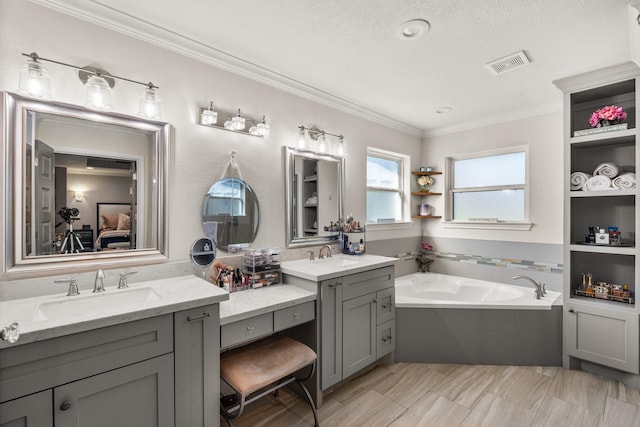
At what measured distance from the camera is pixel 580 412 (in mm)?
2021

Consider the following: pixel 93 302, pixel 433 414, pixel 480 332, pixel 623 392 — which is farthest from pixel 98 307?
pixel 623 392

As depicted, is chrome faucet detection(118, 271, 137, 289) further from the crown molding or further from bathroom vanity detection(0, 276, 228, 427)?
the crown molding

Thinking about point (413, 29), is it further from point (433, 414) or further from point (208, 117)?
point (433, 414)

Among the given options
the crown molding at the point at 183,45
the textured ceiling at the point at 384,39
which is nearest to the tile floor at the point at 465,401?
the textured ceiling at the point at 384,39

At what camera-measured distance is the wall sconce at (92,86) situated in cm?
145

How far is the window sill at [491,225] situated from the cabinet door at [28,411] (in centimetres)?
389

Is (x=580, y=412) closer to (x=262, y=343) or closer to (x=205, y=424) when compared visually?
(x=262, y=343)

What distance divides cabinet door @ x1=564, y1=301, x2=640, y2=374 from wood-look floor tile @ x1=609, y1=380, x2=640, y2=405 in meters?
0.13

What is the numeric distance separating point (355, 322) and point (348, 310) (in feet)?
0.45

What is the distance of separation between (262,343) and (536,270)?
9.75 feet

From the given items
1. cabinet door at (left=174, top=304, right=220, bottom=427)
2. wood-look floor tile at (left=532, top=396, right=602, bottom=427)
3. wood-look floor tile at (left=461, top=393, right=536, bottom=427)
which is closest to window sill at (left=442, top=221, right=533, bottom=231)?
wood-look floor tile at (left=532, top=396, right=602, bottom=427)

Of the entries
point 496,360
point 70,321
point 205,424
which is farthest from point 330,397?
point 70,321

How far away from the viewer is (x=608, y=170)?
2490mm

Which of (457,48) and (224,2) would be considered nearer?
(224,2)
